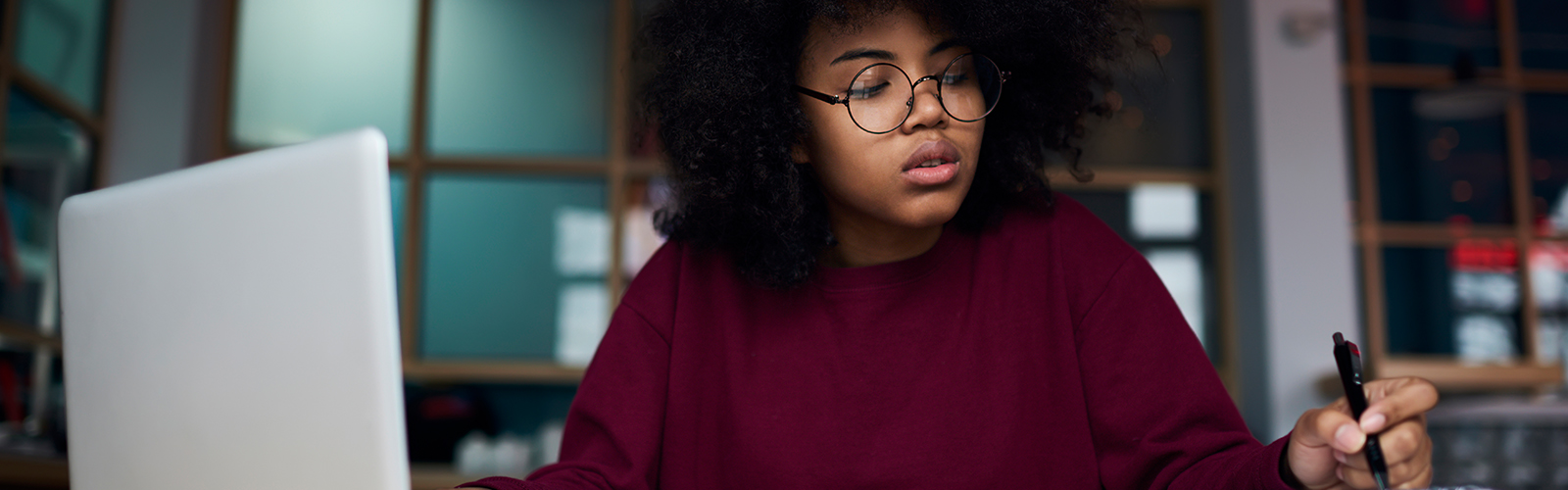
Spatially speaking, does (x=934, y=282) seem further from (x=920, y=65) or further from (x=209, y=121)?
(x=209, y=121)

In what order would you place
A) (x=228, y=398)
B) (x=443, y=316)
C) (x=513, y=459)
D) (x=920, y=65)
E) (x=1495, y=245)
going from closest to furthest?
(x=228, y=398) < (x=920, y=65) < (x=513, y=459) < (x=443, y=316) < (x=1495, y=245)

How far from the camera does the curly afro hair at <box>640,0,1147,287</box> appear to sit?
99 centimetres

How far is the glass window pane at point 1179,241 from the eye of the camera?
3.18 m

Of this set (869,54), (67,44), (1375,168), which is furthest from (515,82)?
(1375,168)

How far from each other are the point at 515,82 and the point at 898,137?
8.33ft

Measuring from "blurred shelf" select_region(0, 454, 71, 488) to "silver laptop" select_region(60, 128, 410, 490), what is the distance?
4.06 ft

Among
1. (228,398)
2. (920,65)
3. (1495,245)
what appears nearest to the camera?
(228,398)

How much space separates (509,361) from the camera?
3107 mm

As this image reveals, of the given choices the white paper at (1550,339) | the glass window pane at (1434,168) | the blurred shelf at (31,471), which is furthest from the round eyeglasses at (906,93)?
the white paper at (1550,339)

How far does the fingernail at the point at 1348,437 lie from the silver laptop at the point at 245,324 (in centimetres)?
53

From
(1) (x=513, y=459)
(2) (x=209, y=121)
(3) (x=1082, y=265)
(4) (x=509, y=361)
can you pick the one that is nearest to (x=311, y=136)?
(2) (x=209, y=121)

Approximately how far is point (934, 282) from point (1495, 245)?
3.18m

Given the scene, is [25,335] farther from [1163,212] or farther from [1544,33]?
[1544,33]

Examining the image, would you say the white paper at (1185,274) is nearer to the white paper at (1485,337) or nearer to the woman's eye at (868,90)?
the white paper at (1485,337)
